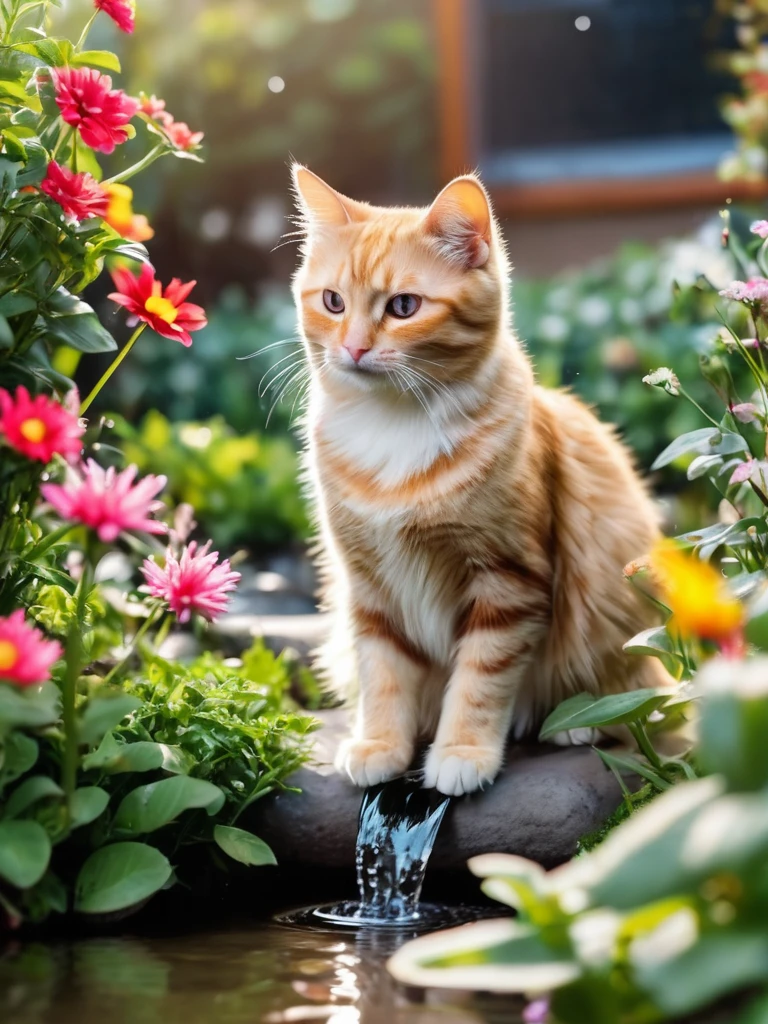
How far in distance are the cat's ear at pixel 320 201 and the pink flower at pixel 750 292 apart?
0.72 metres

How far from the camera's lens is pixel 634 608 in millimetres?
2289

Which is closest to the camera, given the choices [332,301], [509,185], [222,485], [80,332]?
[80,332]

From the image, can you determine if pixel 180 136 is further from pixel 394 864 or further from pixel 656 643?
pixel 394 864

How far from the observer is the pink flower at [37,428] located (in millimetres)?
1469

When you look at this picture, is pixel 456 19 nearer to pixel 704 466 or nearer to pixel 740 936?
pixel 704 466

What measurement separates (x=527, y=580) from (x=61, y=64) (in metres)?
1.07

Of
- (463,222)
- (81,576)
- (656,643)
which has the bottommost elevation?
(656,643)

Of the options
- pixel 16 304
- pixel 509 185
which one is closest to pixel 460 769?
pixel 16 304

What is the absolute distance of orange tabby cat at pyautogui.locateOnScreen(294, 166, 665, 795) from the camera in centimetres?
205

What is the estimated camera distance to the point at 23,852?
158 centimetres

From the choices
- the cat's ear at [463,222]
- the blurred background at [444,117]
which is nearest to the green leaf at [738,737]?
the cat's ear at [463,222]

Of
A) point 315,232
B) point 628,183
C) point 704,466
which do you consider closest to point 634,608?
point 704,466

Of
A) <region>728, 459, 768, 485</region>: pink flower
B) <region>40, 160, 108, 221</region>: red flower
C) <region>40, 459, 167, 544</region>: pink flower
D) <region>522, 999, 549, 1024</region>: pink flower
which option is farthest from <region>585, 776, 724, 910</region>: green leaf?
<region>40, 160, 108, 221</region>: red flower

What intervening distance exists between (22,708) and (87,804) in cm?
24
